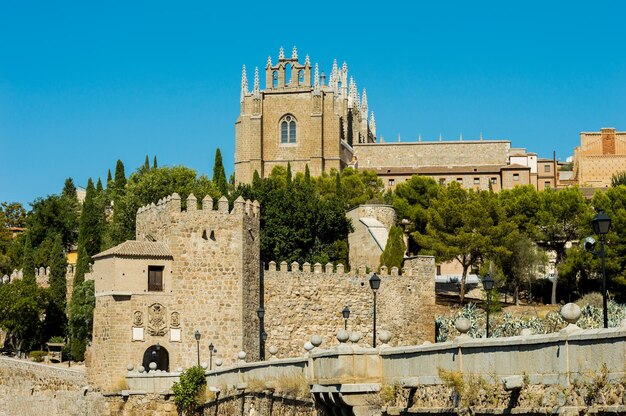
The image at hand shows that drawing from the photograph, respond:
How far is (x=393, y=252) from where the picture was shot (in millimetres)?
56250

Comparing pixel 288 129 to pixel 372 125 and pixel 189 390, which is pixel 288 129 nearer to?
pixel 372 125

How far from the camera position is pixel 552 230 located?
66.5 m

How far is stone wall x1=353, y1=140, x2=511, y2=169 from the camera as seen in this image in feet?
345

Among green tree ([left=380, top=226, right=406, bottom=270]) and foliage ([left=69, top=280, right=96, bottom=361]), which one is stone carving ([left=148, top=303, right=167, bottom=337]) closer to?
foliage ([left=69, top=280, right=96, bottom=361])

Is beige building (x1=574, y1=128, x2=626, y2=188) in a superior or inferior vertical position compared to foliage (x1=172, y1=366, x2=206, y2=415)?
superior

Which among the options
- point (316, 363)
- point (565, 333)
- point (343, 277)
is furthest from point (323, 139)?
point (565, 333)

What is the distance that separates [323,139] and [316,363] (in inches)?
3038

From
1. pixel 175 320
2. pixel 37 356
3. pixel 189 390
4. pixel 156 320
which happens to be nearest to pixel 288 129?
pixel 37 356

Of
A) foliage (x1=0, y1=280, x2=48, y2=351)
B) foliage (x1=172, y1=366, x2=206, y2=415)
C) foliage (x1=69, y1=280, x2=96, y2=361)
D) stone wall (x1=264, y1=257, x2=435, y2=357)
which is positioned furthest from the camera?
foliage (x1=0, y1=280, x2=48, y2=351)

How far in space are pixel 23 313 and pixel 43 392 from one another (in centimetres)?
1094

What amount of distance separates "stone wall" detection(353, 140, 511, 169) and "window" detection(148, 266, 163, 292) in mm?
65279

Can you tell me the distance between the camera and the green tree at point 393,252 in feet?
183

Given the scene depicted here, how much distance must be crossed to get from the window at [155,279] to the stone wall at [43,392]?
4029 mm

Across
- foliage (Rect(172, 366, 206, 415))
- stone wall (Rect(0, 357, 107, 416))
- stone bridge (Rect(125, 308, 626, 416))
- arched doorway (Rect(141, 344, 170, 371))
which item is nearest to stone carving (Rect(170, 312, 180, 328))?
arched doorway (Rect(141, 344, 170, 371))
